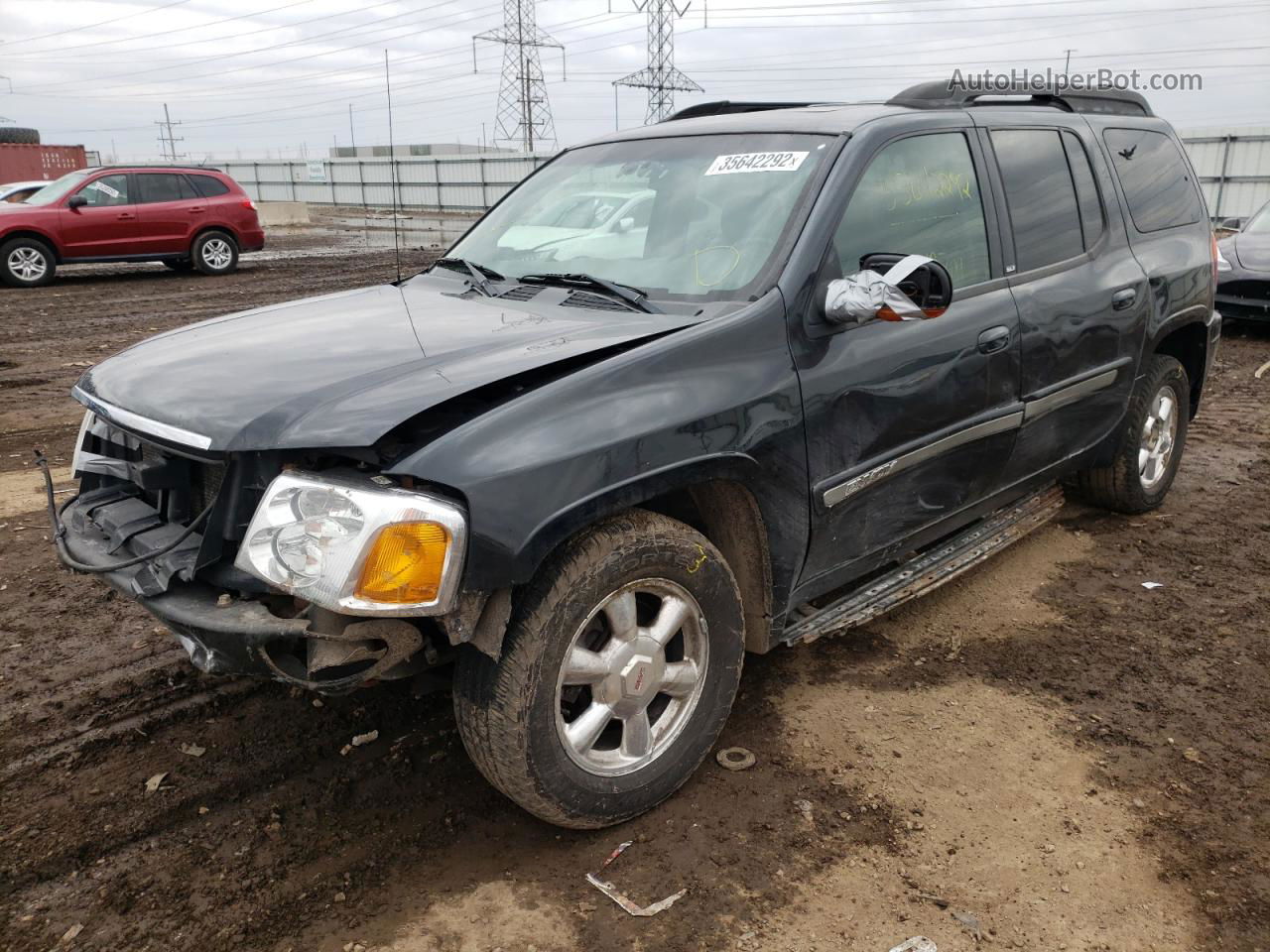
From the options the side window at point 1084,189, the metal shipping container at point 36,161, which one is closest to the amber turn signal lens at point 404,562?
the side window at point 1084,189

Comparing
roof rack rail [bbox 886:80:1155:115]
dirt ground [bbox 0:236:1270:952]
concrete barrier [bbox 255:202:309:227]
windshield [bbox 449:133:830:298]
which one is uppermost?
roof rack rail [bbox 886:80:1155:115]

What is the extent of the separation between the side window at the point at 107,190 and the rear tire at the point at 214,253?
1279 mm

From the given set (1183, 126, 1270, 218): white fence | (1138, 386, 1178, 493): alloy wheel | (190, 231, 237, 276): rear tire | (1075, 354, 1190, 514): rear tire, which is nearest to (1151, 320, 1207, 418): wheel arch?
(1075, 354, 1190, 514): rear tire

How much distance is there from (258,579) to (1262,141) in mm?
22799

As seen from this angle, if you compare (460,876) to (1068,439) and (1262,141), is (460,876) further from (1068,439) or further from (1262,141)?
(1262,141)

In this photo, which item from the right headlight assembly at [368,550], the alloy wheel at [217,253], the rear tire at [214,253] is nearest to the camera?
the right headlight assembly at [368,550]

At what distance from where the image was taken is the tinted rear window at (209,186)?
1627 centimetres

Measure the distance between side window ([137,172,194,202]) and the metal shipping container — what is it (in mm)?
16910

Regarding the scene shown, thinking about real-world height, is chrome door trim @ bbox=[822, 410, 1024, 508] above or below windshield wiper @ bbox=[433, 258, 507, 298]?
below

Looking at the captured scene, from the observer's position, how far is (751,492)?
280 centimetres

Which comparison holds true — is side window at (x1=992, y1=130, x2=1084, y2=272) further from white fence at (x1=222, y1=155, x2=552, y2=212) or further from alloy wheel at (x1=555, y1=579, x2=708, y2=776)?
white fence at (x1=222, y1=155, x2=552, y2=212)

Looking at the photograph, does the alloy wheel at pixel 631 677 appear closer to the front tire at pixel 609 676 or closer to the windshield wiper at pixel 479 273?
the front tire at pixel 609 676

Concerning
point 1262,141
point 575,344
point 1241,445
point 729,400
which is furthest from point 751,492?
point 1262,141

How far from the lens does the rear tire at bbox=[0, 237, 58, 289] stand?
48.0 feet
